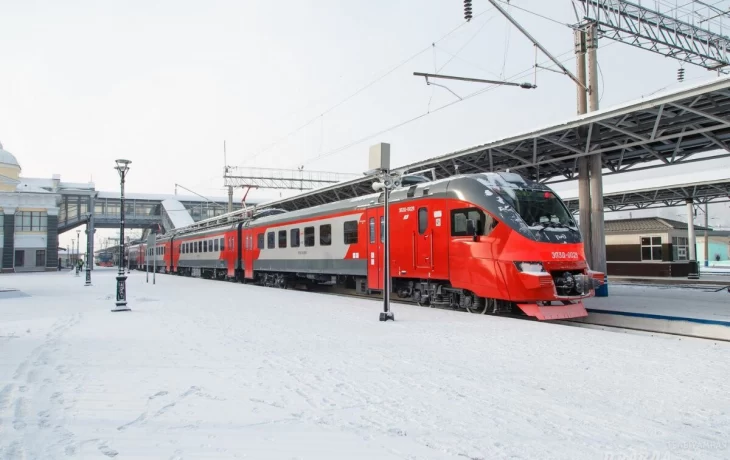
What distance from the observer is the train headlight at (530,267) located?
32.9ft

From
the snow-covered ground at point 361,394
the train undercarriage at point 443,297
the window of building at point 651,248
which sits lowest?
the snow-covered ground at point 361,394

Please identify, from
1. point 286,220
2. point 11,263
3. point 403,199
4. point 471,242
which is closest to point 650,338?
point 471,242

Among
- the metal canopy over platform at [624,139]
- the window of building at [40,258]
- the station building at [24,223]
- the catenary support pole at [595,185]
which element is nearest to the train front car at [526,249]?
the metal canopy over platform at [624,139]

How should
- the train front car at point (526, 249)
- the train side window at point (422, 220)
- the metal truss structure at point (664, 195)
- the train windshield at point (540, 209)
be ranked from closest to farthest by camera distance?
the train front car at point (526, 249) < the train windshield at point (540, 209) < the train side window at point (422, 220) < the metal truss structure at point (664, 195)

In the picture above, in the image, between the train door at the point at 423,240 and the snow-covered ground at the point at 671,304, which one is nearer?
the snow-covered ground at the point at 671,304

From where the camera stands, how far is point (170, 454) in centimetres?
360

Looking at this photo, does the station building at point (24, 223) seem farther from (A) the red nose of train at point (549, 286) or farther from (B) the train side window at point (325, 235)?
(A) the red nose of train at point (549, 286)

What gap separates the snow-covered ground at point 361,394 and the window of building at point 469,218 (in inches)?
95.6

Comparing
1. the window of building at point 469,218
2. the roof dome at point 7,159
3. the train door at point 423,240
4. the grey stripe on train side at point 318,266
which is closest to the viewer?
the window of building at point 469,218

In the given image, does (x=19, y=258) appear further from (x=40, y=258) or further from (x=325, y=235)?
(x=325, y=235)

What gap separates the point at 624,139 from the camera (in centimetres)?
1380

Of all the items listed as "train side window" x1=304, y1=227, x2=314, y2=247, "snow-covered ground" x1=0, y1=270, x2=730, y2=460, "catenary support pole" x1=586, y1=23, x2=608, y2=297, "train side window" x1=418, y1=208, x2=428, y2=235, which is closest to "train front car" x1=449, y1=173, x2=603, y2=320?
"snow-covered ground" x1=0, y1=270, x2=730, y2=460

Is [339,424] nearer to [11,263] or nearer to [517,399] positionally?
[517,399]

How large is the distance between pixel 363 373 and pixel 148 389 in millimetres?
2217
